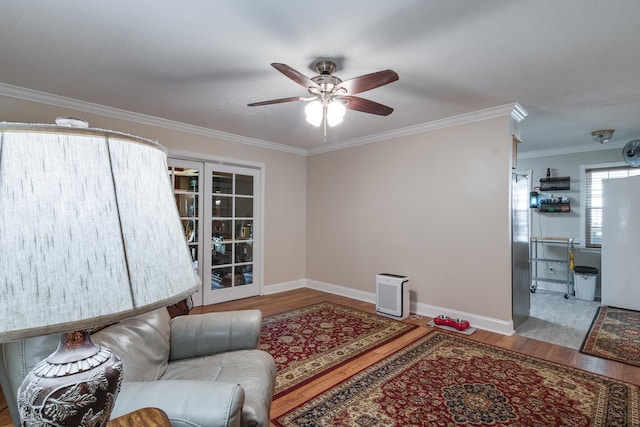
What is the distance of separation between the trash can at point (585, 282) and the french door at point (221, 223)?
4.86 meters

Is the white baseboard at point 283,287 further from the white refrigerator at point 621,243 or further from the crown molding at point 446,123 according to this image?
the white refrigerator at point 621,243

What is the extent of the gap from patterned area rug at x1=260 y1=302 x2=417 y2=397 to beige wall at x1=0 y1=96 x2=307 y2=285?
4.00 ft

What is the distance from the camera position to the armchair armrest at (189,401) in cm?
108

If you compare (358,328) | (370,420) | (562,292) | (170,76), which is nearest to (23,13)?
(170,76)

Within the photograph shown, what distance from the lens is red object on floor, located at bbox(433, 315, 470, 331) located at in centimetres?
344

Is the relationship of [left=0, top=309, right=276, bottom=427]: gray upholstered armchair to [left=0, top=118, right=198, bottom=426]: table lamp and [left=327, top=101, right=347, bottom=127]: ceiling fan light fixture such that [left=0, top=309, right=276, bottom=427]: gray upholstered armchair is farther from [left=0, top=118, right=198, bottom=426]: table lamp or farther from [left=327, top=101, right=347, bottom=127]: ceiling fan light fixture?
[left=327, top=101, right=347, bottom=127]: ceiling fan light fixture

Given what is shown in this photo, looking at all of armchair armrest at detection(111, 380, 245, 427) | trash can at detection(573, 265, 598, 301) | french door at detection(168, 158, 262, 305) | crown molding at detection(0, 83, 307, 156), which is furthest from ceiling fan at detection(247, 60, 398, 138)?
trash can at detection(573, 265, 598, 301)

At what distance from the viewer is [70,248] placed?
1.54ft

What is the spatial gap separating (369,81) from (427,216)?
240cm

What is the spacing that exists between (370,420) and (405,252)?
8.35 ft

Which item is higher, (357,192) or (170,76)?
(170,76)

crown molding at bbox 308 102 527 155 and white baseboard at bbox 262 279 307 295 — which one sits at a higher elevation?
crown molding at bbox 308 102 527 155

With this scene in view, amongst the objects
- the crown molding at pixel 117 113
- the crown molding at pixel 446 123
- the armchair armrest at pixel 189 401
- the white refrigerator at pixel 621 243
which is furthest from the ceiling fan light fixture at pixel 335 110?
the white refrigerator at pixel 621 243

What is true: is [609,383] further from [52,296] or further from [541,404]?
[52,296]
